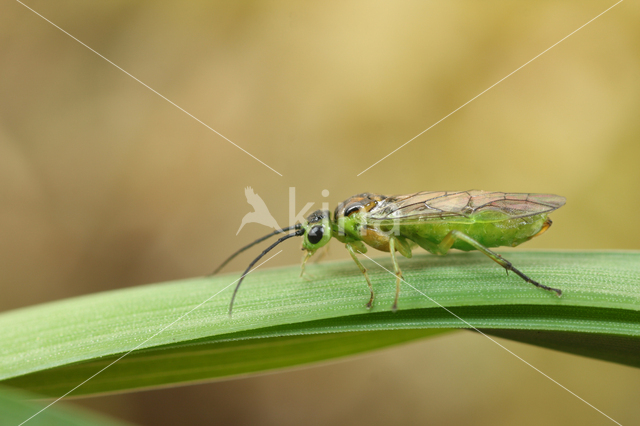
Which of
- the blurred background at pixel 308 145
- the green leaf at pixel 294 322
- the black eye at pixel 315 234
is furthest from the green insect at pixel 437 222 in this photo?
the blurred background at pixel 308 145

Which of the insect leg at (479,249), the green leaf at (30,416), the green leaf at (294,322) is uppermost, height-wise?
the insect leg at (479,249)

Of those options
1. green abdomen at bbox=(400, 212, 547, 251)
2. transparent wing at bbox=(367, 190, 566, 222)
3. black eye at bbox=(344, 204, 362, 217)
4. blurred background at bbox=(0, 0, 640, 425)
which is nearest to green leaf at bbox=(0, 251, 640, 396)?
green abdomen at bbox=(400, 212, 547, 251)

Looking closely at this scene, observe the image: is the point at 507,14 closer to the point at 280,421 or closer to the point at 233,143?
the point at 233,143

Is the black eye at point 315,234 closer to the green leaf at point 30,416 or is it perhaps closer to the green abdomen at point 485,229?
the green abdomen at point 485,229

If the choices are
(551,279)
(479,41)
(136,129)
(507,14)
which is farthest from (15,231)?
(507,14)

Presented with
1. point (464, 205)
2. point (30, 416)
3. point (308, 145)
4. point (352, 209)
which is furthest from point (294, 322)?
point (308, 145)
